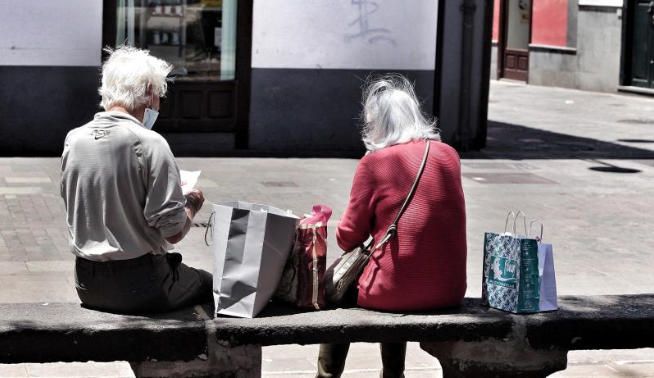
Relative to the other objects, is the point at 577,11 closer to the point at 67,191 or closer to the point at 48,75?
the point at 48,75

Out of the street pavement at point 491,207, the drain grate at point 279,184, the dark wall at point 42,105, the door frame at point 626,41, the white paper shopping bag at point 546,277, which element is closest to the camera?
the white paper shopping bag at point 546,277

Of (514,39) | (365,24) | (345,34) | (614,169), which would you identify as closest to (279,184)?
(345,34)

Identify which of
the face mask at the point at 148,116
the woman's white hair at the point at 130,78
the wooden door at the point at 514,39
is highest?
the wooden door at the point at 514,39

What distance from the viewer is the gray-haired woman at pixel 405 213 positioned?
5.45m

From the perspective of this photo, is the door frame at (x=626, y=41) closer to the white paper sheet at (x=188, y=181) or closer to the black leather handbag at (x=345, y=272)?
the black leather handbag at (x=345, y=272)

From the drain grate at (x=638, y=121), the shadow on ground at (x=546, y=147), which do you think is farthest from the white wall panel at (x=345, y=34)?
the drain grate at (x=638, y=121)

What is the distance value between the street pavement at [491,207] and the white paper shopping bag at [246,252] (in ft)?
4.50

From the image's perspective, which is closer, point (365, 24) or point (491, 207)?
point (491, 207)

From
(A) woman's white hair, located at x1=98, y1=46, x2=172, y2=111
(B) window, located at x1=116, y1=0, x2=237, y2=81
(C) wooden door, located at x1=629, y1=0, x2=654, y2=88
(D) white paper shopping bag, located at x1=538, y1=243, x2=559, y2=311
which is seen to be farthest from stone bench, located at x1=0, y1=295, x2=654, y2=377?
(C) wooden door, located at x1=629, y1=0, x2=654, y2=88

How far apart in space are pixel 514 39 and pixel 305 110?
50.3 feet

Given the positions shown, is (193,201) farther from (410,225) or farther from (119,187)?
(410,225)

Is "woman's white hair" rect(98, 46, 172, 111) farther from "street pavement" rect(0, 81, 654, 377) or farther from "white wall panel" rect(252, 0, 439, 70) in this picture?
"white wall panel" rect(252, 0, 439, 70)

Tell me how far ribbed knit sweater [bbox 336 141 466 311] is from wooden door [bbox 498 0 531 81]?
24.0 m

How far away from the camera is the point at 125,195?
517cm
